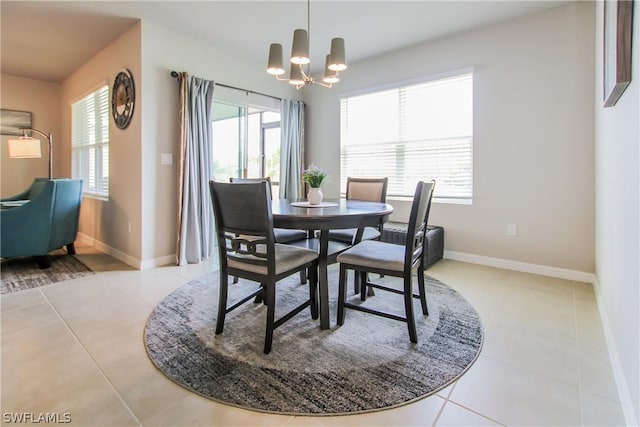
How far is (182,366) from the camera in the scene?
1.64 meters

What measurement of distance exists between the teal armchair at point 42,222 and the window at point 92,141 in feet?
1.90

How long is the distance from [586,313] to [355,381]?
6.09 ft

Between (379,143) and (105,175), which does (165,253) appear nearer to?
(105,175)

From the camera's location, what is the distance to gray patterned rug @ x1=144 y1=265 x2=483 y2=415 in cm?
143

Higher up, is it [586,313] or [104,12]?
[104,12]

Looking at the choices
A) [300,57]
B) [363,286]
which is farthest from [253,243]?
[300,57]

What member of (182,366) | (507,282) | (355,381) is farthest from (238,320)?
(507,282)

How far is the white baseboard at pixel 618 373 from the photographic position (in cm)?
125

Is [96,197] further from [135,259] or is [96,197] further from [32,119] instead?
[32,119]

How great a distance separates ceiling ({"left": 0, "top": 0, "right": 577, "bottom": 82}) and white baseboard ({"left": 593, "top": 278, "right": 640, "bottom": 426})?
268 cm

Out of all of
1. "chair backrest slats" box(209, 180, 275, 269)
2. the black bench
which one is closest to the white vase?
A: "chair backrest slats" box(209, 180, 275, 269)

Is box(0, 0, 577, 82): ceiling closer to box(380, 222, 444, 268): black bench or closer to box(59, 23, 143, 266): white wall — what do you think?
box(59, 23, 143, 266): white wall

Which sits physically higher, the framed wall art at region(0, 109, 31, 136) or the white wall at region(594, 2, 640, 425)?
the framed wall art at region(0, 109, 31, 136)

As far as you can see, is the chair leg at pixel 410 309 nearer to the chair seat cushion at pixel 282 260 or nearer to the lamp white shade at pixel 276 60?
the chair seat cushion at pixel 282 260
